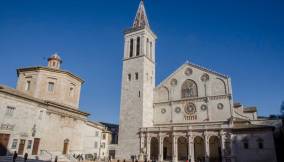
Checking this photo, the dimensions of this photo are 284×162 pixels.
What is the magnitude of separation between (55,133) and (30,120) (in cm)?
414

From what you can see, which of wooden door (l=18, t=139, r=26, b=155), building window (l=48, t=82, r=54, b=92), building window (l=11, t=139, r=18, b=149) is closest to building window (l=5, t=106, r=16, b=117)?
building window (l=11, t=139, r=18, b=149)

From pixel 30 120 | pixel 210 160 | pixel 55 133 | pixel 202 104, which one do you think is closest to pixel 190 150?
pixel 210 160

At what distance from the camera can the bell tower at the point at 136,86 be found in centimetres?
4103

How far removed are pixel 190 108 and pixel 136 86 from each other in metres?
10.4

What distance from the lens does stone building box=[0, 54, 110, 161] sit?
25.6 m

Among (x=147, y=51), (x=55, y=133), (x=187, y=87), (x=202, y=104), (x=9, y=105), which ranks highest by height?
(x=147, y=51)

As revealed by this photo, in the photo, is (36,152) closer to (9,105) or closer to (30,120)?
(30,120)

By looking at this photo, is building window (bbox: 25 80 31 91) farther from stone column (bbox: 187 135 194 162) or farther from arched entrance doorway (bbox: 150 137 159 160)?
stone column (bbox: 187 135 194 162)

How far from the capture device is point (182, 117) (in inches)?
1610

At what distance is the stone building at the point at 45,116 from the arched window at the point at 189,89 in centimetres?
1708

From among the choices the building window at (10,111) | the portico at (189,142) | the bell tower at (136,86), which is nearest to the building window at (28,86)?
the building window at (10,111)

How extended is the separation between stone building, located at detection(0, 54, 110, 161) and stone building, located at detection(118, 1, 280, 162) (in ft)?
28.2

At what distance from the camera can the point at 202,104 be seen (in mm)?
39875

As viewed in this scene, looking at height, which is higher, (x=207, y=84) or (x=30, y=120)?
(x=207, y=84)
